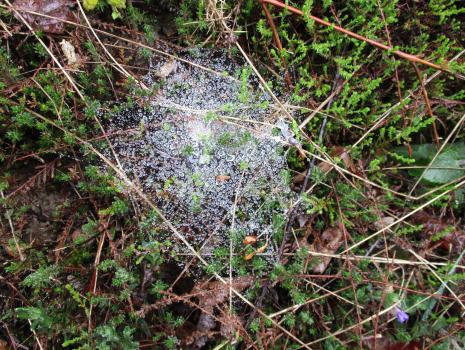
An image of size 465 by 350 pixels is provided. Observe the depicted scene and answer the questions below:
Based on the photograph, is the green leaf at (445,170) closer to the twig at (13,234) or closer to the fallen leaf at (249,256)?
the fallen leaf at (249,256)

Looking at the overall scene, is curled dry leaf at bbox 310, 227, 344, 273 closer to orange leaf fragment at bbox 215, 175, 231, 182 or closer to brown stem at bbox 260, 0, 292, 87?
orange leaf fragment at bbox 215, 175, 231, 182

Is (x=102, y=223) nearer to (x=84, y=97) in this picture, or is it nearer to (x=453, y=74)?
(x=84, y=97)

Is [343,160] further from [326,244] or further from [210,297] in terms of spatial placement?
[210,297]

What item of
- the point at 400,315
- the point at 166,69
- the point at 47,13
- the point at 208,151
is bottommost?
the point at 400,315

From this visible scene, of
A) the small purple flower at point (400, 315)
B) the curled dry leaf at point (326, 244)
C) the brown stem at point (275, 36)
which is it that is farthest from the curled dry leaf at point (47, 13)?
the small purple flower at point (400, 315)

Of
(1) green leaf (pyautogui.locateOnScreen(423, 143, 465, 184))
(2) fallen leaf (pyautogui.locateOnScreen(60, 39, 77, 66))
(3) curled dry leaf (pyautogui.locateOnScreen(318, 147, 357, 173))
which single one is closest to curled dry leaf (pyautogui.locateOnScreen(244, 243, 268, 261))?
(3) curled dry leaf (pyautogui.locateOnScreen(318, 147, 357, 173))

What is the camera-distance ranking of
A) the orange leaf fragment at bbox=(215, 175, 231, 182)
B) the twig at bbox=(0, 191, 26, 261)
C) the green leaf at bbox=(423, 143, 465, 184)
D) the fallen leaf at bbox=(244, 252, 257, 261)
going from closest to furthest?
the twig at bbox=(0, 191, 26, 261)
the fallen leaf at bbox=(244, 252, 257, 261)
the orange leaf fragment at bbox=(215, 175, 231, 182)
the green leaf at bbox=(423, 143, 465, 184)

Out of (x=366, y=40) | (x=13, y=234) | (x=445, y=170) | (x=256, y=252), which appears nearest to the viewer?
(x=13, y=234)

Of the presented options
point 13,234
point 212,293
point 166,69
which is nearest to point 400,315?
point 212,293
